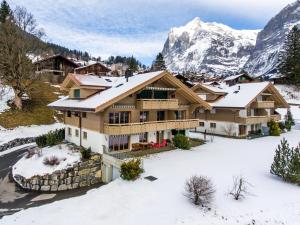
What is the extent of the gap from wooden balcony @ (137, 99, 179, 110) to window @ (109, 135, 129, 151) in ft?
12.0

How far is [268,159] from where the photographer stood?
28.1m

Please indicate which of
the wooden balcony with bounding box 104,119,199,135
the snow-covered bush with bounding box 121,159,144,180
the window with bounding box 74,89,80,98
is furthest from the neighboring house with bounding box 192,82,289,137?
the snow-covered bush with bounding box 121,159,144,180

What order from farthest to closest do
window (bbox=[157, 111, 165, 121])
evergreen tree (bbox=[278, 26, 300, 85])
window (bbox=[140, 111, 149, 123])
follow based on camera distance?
evergreen tree (bbox=[278, 26, 300, 85]) → window (bbox=[157, 111, 165, 121]) → window (bbox=[140, 111, 149, 123])

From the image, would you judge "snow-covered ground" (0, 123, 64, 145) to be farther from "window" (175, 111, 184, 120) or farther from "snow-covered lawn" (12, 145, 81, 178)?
"window" (175, 111, 184, 120)

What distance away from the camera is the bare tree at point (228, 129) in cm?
4200

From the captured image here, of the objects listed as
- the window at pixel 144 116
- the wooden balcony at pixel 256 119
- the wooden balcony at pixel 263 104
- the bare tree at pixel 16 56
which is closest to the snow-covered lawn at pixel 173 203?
the window at pixel 144 116

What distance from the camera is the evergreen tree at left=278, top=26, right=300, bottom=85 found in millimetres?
78250

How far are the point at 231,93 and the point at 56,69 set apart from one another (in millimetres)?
47238

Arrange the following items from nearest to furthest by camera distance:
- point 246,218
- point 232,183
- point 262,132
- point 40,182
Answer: point 246,218 → point 232,183 → point 40,182 → point 262,132

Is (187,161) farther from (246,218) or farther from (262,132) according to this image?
(262,132)

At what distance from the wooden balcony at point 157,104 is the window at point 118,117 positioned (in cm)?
172

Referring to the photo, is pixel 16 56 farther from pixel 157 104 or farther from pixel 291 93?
pixel 291 93

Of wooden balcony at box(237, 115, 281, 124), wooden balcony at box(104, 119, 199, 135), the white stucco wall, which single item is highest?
wooden balcony at box(237, 115, 281, 124)

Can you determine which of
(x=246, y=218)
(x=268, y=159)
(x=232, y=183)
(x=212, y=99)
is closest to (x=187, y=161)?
(x=232, y=183)
